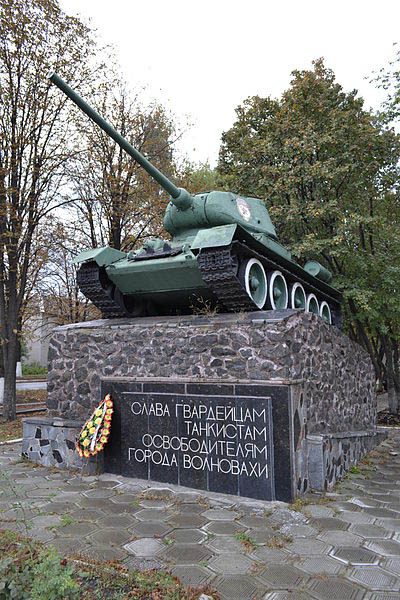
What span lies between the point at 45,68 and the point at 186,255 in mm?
8280

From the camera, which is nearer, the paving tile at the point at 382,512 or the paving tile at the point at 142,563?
the paving tile at the point at 142,563

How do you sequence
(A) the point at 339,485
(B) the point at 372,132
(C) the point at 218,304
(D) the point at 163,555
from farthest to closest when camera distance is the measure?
(B) the point at 372,132 → (C) the point at 218,304 → (A) the point at 339,485 → (D) the point at 163,555

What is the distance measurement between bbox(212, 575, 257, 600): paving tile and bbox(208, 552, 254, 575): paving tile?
98mm

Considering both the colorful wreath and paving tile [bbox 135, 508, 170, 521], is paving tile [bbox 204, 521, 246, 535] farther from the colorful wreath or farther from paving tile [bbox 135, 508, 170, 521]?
→ the colorful wreath

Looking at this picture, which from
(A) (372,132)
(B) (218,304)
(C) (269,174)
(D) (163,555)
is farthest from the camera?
(C) (269,174)

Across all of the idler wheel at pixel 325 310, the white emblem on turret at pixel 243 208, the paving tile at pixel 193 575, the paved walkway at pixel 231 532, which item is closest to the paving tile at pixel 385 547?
the paved walkway at pixel 231 532

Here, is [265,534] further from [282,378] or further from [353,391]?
[353,391]

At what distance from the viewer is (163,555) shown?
4004 mm

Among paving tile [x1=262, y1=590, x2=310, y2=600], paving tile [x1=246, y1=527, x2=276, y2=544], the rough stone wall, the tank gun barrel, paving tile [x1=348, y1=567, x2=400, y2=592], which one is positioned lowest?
paving tile [x1=246, y1=527, x2=276, y2=544]

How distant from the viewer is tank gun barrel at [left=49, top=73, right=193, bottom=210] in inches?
249

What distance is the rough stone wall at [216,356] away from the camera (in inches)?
240

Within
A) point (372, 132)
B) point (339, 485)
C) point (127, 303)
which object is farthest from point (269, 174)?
A: point (339, 485)

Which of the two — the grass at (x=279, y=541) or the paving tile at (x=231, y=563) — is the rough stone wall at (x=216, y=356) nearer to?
the grass at (x=279, y=541)

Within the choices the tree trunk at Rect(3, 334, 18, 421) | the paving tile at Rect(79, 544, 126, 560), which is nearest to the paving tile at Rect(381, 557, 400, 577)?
the paving tile at Rect(79, 544, 126, 560)
